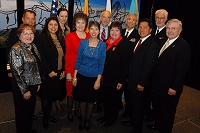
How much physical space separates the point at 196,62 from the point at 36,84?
4.24m

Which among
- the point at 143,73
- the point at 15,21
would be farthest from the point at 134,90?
the point at 15,21

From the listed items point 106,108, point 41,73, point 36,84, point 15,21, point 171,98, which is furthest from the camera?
point 15,21

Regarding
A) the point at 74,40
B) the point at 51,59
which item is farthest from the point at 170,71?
the point at 51,59

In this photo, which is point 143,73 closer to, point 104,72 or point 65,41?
point 104,72

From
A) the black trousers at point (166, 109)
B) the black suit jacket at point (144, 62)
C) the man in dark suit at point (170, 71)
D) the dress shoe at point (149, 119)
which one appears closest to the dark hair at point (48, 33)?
the black suit jacket at point (144, 62)

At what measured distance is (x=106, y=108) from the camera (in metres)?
2.81

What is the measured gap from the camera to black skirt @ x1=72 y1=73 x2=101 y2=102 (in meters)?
2.40

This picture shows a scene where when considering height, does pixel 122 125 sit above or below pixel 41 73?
below

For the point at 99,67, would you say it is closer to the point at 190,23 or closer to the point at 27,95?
the point at 27,95

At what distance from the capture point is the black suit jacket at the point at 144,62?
216cm

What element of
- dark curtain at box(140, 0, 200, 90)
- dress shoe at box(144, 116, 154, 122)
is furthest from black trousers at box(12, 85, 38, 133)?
dark curtain at box(140, 0, 200, 90)

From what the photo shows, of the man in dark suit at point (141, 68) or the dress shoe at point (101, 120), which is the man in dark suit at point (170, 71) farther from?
the dress shoe at point (101, 120)

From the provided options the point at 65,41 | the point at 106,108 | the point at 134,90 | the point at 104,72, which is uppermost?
the point at 65,41

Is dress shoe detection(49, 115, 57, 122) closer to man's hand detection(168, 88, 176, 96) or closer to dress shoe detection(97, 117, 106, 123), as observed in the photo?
dress shoe detection(97, 117, 106, 123)
